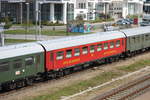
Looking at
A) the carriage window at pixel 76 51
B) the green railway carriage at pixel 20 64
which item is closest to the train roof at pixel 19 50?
the green railway carriage at pixel 20 64

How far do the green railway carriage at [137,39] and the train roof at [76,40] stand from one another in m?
1.46

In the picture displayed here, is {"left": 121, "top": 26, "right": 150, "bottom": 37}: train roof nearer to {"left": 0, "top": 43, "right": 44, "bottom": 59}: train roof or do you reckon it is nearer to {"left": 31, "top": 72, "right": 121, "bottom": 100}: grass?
{"left": 31, "top": 72, "right": 121, "bottom": 100}: grass

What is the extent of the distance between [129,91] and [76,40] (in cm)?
738

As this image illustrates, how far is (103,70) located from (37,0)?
65.9 meters

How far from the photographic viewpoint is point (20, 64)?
2270cm

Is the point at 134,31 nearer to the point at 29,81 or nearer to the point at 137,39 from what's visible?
the point at 137,39

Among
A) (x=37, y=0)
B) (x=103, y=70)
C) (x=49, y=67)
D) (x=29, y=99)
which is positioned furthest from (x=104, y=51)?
(x=37, y=0)

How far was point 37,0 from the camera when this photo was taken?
305 feet

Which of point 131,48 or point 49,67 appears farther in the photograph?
point 131,48

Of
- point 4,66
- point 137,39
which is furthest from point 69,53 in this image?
point 137,39

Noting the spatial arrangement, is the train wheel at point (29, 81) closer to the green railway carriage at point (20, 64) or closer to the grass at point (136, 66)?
the green railway carriage at point (20, 64)

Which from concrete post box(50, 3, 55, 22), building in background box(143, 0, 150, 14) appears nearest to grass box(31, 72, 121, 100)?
concrete post box(50, 3, 55, 22)

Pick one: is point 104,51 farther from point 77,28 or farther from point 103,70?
point 77,28

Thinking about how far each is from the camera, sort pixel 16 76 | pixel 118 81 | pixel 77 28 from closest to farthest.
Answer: pixel 16 76
pixel 118 81
pixel 77 28
